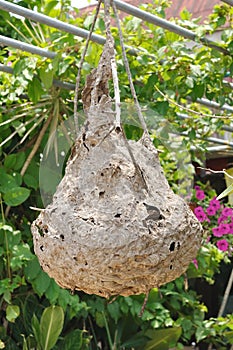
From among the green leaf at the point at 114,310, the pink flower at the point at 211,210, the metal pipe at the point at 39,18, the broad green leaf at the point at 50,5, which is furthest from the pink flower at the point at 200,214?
the metal pipe at the point at 39,18

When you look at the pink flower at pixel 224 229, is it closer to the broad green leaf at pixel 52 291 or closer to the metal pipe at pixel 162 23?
the broad green leaf at pixel 52 291

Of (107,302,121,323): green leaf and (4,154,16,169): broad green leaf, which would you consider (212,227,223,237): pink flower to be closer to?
(107,302,121,323): green leaf

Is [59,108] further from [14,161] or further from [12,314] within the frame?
[12,314]

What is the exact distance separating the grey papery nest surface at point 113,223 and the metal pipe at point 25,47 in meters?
0.82

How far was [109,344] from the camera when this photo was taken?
11.5 feet

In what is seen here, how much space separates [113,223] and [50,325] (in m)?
1.91

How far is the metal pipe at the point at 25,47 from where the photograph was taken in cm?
187

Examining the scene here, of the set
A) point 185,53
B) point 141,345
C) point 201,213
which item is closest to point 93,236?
point 185,53

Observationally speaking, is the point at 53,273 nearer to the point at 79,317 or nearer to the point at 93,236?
the point at 93,236

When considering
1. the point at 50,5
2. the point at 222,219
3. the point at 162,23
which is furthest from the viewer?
the point at 222,219

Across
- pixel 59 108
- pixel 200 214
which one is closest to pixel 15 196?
pixel 59 108

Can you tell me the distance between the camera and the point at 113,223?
1.00 metres

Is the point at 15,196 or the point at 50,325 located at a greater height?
the point at 15,196

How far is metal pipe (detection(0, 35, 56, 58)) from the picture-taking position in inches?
73.4
